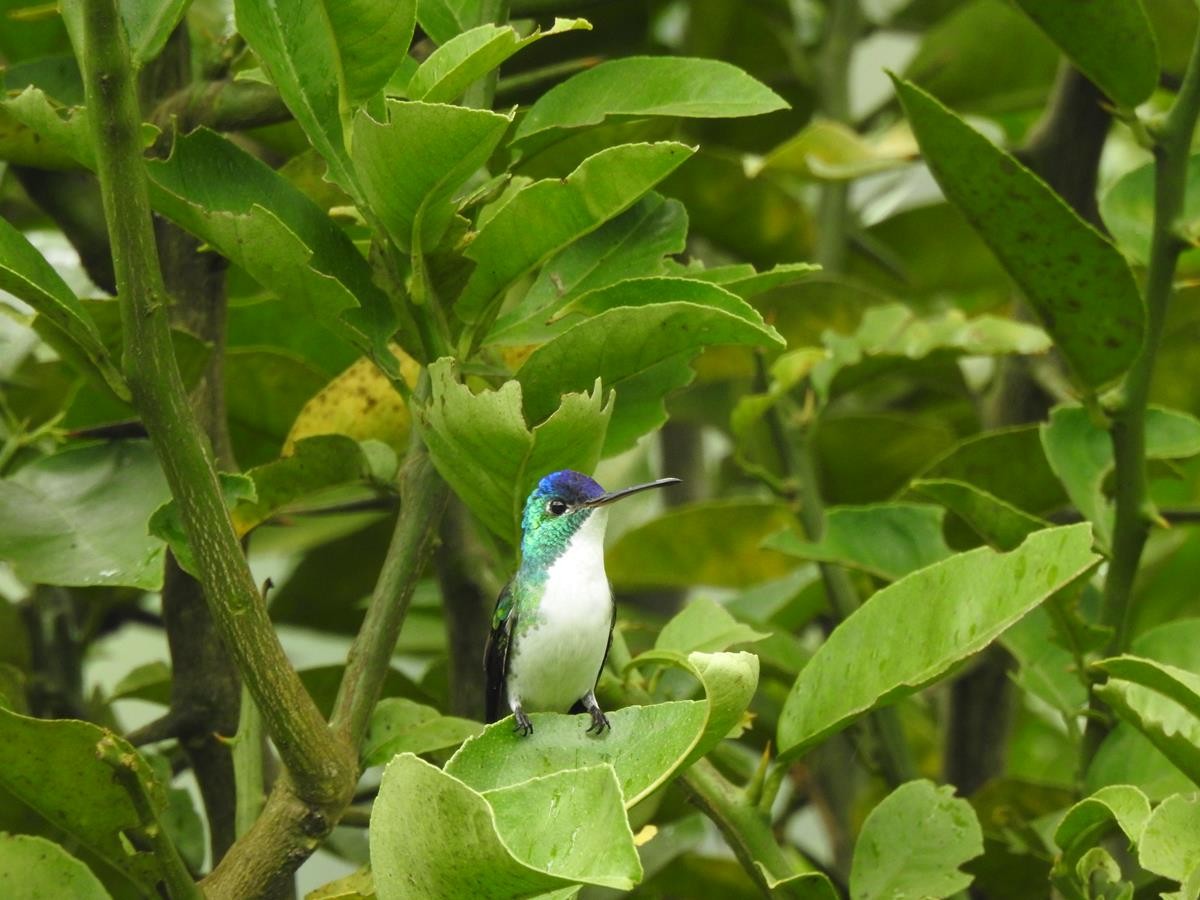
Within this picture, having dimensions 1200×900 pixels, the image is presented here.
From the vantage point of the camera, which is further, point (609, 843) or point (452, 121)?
point (452, 121)

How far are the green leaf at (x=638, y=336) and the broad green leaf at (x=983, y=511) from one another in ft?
1.07

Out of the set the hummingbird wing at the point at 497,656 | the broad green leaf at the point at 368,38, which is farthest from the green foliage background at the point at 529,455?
the hummingbird wing at the point at 497,656

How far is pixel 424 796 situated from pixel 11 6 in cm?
123

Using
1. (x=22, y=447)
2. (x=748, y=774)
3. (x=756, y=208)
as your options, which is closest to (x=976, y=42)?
(x=756, y=208)

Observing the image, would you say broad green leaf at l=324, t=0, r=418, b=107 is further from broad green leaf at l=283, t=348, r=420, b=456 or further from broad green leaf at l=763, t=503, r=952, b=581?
broad green leaf at l=763, t=503, r=952, b=581

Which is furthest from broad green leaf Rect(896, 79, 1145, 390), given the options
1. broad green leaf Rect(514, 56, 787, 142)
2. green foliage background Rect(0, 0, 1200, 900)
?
broad green leaf Rect(514, 56, 787, 142)

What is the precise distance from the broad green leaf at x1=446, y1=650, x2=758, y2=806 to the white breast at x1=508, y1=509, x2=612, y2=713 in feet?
1.33

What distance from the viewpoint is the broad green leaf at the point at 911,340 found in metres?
1.90

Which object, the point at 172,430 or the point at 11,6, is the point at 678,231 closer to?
the point at 172,430

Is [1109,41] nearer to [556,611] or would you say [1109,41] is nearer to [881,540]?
[881,540]

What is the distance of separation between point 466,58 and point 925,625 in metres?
0.54

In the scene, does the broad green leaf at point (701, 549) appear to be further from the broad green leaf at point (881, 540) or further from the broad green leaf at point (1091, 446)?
the broad green leaf at point (1091, 446)

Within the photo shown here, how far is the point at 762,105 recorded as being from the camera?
4.04 feet

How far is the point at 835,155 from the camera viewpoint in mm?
2072
